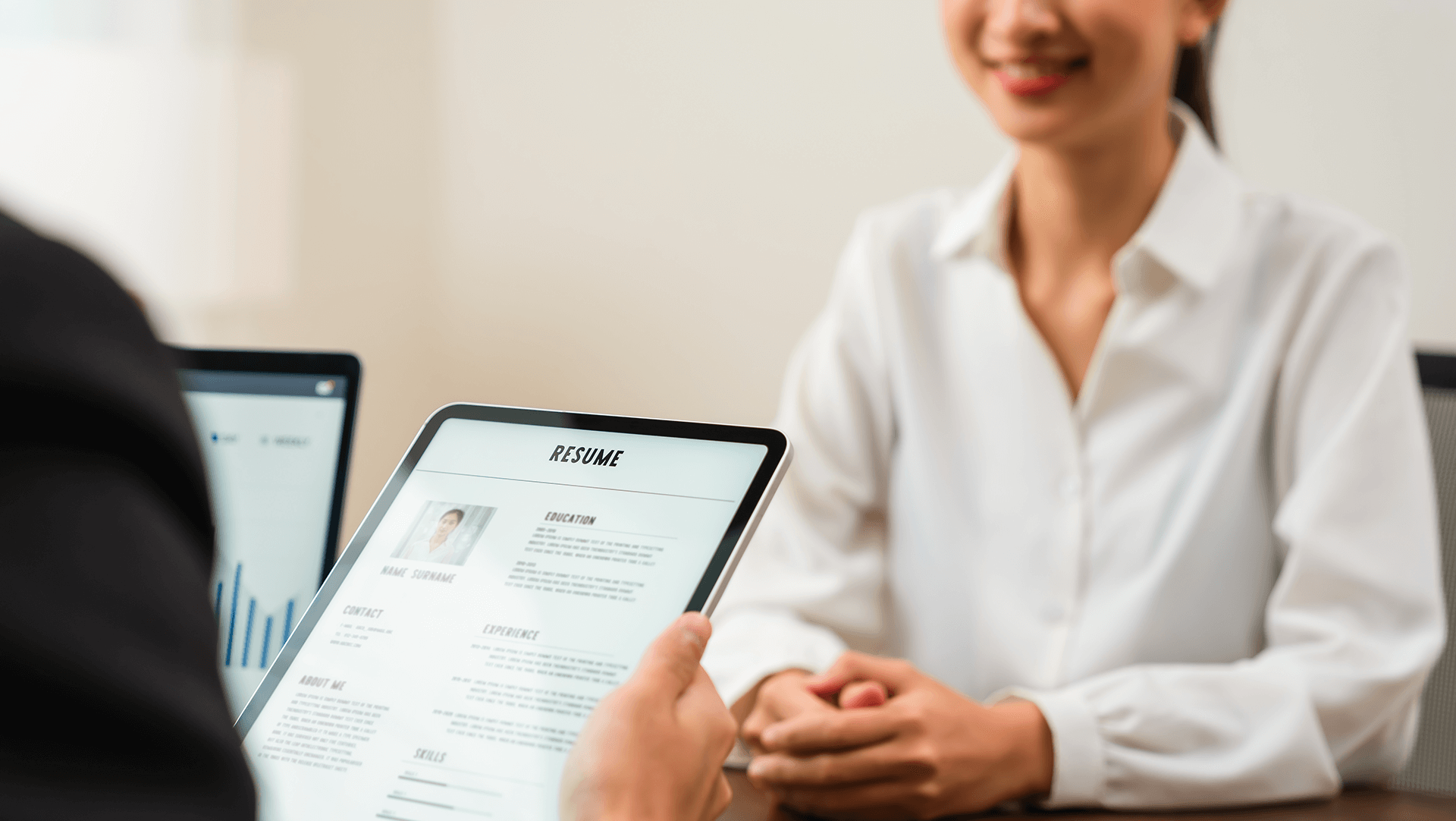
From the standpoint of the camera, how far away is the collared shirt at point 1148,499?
772mm

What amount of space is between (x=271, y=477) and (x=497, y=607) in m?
0.21

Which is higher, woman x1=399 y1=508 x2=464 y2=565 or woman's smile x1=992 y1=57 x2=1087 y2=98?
woman's smile x1=992 y1=57 x2=1087 y2=98

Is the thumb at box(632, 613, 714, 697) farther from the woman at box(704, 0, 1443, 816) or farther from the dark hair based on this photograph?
the dark hair

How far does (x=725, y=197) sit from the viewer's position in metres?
1.88

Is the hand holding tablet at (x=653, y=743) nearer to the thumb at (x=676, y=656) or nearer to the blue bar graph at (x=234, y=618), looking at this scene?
the thumb at (x=676, y=656)

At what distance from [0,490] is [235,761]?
0.05 m

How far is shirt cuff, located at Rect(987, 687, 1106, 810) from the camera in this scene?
0.69 m

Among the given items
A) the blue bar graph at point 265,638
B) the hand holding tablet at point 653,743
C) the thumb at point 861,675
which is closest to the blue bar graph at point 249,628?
the blue bar graph at point 265,638

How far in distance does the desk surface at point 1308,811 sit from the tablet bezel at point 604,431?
0.26 m

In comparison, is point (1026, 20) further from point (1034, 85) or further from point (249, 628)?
point (249, 628)

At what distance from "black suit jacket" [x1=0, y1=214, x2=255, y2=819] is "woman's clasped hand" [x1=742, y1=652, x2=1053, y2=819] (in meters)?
0.52

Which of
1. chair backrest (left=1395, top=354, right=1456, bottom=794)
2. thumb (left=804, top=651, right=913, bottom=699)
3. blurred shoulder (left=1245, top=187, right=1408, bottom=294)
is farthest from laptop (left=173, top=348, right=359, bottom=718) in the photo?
chair backrest (left=1395, top=354, right=1456, bottom=794)

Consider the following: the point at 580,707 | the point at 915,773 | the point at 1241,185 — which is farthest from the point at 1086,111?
the point at 580,707

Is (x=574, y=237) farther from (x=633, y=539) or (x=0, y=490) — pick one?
(x=0, y=490)
